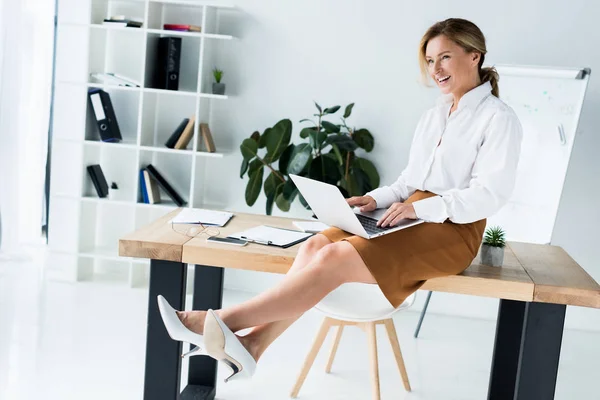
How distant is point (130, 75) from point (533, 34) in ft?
7.96

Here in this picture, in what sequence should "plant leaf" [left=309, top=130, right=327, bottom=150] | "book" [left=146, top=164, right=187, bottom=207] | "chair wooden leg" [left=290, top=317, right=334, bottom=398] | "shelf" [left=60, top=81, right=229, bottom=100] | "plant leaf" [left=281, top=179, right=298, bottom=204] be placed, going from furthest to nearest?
1. "book" [left=146, top=164, right=187, bottom=207]
2. "shelf" [left=60, top=81, right=229, bottom=100]
3. "plant leaf" [left=281, top=179, right=298, bottom=204]
4. "plant leaf" [left=309, top=130, right=327, bottom=150]
5. "chair wooden leg" [left=290, top=317, right=334, bottom=398]

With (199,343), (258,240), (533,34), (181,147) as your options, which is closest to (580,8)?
(533,34)

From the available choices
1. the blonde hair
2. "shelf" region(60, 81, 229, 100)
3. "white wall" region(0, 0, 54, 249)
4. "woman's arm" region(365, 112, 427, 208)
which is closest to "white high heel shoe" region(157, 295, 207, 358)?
"woman's arm" region(365, 112, 427, 208)

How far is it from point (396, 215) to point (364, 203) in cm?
35

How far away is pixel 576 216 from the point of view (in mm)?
4434

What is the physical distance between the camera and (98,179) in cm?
459

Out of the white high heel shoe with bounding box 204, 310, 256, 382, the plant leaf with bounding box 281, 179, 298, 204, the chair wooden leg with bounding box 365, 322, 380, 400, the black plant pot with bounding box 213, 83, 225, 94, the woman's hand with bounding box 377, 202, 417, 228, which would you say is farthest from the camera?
the black plant pot with bounding box 213, 83, 225, 94

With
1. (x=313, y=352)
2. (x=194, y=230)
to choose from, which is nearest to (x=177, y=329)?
(x=194, y=230)

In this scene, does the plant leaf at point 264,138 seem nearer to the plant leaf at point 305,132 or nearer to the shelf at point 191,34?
the plant leaf at point 305,132

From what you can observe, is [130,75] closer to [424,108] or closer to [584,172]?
[424,108]

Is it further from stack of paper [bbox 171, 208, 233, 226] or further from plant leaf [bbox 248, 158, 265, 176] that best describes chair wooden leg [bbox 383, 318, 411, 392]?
plant leaf [bbox 248, 158, 265, 176]

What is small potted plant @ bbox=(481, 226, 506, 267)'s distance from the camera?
2.49 meters

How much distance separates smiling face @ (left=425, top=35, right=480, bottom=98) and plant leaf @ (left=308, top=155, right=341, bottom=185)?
1583 millimetres

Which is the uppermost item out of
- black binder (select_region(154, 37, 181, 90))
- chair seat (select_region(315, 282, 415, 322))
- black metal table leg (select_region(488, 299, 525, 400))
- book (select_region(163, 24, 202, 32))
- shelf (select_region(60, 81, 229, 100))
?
book (select_region(163, 24, 202, 32))
